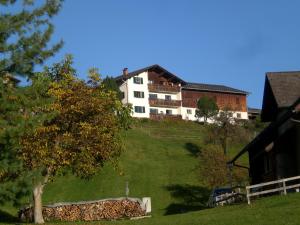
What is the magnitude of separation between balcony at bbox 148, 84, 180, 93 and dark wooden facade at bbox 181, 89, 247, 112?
1733 mm

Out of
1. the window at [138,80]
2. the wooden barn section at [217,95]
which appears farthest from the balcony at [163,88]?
the wooden barn section at [217,95]

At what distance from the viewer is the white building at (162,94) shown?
103000 mm

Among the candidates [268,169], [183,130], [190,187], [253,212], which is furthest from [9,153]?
[183,130]

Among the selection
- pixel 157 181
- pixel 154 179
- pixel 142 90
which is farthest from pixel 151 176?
pixel 142 90

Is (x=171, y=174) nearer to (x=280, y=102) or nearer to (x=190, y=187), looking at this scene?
(x=190, y=187)

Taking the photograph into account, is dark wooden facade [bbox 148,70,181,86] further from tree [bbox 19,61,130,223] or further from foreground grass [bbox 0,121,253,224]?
tree [bbox 19,61,130,223]

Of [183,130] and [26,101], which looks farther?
[183,130]

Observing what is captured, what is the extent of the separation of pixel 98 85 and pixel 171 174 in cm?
2873

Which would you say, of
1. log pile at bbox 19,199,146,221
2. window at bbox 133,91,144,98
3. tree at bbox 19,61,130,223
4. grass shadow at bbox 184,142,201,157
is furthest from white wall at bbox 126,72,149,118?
tree at bbox 19,61,130,223

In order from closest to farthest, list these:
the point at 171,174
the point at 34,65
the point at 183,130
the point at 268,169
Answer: the point at 34,65, the point at 268,169, the point at 171,174, the point at 183,130

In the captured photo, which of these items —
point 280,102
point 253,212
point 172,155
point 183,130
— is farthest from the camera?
point 183,130

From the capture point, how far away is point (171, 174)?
206ft

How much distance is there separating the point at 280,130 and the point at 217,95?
80002 millimetres

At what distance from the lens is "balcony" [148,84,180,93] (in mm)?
105250
